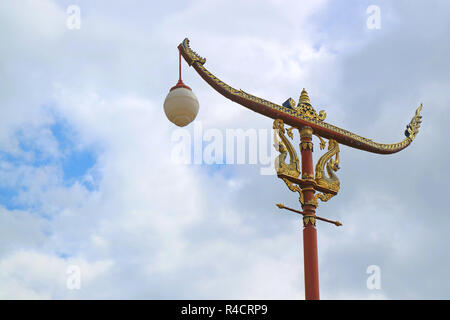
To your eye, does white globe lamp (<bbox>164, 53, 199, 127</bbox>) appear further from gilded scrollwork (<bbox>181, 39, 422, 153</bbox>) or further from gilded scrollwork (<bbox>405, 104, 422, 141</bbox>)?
gilded scrollwork (<bbox>405, 104, 422, 141</bbox>)

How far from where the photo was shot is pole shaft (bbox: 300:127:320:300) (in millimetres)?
13180

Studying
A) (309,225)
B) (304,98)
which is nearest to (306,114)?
(304,98)

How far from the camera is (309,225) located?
540 inches

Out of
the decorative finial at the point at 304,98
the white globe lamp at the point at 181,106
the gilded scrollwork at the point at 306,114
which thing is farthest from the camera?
the decorative finial at the point at 304,98

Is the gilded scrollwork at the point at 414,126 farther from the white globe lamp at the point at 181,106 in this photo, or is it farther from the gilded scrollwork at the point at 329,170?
the white globe lamp at the point at 181,106

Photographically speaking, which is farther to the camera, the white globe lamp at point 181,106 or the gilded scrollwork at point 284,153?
the gilded scrollwork at point 284,153

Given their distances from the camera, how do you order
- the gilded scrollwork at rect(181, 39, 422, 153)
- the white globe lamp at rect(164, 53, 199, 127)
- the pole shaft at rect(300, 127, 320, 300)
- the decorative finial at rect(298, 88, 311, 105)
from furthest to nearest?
A: the decorative finial at rect(298, 88, 311, 105) → the gilded scrollwork at rect(181, 39, 422, 153) → the pole shaft at rect(300, 127, 320, 300) → the white globe lamp at rect(164, 53, 199, 127)

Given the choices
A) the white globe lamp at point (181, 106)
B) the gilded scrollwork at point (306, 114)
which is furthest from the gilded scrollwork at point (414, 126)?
the white globe lamp at point (181, 106)

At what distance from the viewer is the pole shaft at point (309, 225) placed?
13.2 meters

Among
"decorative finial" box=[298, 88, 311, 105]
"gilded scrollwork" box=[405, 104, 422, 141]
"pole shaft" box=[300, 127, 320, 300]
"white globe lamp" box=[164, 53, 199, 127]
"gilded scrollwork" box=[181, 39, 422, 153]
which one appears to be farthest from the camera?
"gilded scrollwork" box=[405, 104, 422, 141]

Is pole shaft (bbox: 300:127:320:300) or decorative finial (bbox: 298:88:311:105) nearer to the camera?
pole shaft (bbox: 300:127:320:300)

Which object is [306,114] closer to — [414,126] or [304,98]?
[304,98]

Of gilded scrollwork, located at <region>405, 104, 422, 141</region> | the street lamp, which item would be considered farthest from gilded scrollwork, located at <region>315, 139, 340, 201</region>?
gilded scrollwork, located at <region>405, 104, 422, 141</region>
